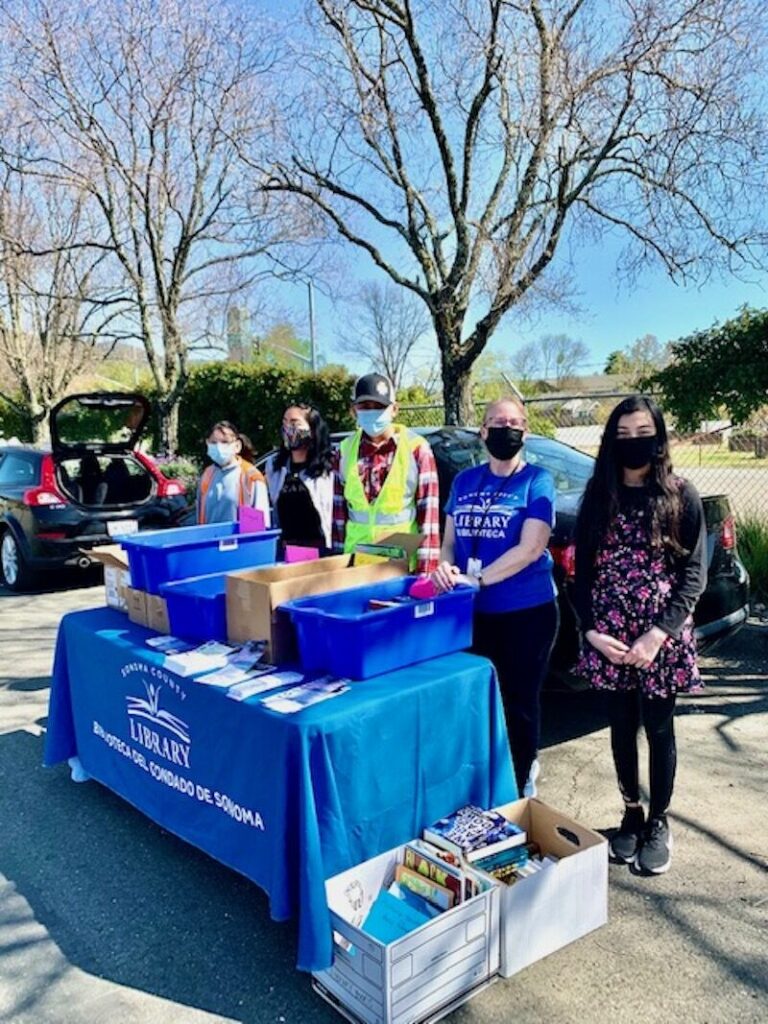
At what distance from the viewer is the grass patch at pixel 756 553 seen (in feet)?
18.9

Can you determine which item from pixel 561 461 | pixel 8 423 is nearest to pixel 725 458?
pixel 561 461

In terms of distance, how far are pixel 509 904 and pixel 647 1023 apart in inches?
18.8

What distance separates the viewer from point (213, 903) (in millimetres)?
2756

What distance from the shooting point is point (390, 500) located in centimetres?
350

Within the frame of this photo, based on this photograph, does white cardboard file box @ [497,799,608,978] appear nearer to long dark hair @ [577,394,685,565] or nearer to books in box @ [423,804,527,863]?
books in box @ [423,804,527,863]

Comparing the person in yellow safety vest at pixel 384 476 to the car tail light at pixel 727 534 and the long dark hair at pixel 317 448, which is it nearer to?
the long dark hair at pixel 317 448

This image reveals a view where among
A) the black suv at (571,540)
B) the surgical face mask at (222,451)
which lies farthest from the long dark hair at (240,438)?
the black suv at (571,540)

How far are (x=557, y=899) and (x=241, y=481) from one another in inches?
126

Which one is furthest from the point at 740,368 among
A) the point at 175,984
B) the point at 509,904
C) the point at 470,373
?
the point at 175,984

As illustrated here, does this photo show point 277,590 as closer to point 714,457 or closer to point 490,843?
point 490,843

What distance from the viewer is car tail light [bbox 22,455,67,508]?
7801mm

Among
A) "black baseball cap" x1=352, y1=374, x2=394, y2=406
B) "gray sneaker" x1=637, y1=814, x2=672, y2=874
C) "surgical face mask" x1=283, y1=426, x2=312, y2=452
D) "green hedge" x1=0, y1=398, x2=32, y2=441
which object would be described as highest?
"green hedge" x1=0, y1=398, x2=32, y2=441

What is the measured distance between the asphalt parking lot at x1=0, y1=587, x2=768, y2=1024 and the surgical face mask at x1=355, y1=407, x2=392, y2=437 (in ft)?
5.98

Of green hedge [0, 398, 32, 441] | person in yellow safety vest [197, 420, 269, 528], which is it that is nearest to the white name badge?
person in yellow safety vest [197, 420, 269, 528]
